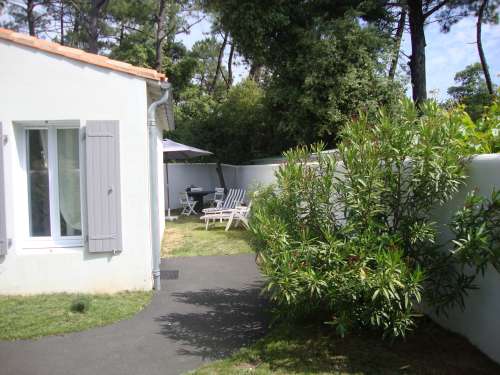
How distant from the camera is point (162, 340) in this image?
456 centimetres

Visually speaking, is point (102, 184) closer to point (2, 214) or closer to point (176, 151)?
point (2, 214)

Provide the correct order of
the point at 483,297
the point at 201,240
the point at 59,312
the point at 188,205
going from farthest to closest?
1. the point at 188,205
2. the point at 201,240
3. the point at 59,312
4. the point at 483,297

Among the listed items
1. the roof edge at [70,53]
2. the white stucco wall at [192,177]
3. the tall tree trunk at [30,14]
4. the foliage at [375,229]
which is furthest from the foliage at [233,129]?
the foliage at [375,229]

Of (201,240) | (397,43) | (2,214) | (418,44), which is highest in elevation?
(418,44)

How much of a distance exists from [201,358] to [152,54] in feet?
70.5

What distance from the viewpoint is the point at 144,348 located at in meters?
4.37

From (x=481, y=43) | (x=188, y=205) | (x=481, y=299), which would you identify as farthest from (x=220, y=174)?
(x=481, y=299)

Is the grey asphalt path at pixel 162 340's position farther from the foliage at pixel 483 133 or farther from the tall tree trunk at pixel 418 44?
the tall tree trunk at pixel 418 44

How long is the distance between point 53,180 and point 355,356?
4.54m

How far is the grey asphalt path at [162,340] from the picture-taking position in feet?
13.1

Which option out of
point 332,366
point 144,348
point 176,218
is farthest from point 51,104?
point 176,218

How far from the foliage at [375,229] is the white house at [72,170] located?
2393 mm

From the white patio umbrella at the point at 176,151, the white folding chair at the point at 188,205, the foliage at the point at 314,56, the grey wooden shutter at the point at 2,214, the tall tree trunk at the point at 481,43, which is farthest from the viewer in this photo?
the tall tree trunk at the point at 481,43

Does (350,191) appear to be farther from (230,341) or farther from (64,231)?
(64,231)
